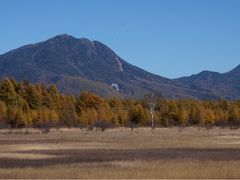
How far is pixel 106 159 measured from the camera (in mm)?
45375

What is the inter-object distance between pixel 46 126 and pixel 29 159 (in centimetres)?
8286

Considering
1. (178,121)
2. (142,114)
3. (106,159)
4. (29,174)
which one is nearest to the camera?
(29,174)

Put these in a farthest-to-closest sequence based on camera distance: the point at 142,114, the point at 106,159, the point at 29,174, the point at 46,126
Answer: the point at 142,114
the point at 46,126
the point at 106,159
the point at 29,174

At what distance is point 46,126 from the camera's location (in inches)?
5039

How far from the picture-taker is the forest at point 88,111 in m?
133

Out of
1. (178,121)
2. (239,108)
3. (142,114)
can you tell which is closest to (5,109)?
(142,114)

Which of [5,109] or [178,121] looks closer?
[5,109]

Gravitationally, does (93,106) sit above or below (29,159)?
above

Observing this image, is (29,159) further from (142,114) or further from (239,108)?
(239,108)

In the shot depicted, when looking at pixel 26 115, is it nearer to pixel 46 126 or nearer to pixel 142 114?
pixel 46 126

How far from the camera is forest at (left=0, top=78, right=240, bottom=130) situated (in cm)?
13312

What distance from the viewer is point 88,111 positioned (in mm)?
149625

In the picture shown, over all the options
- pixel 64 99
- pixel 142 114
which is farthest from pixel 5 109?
pixel 142 114

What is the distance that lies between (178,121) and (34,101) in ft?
127
